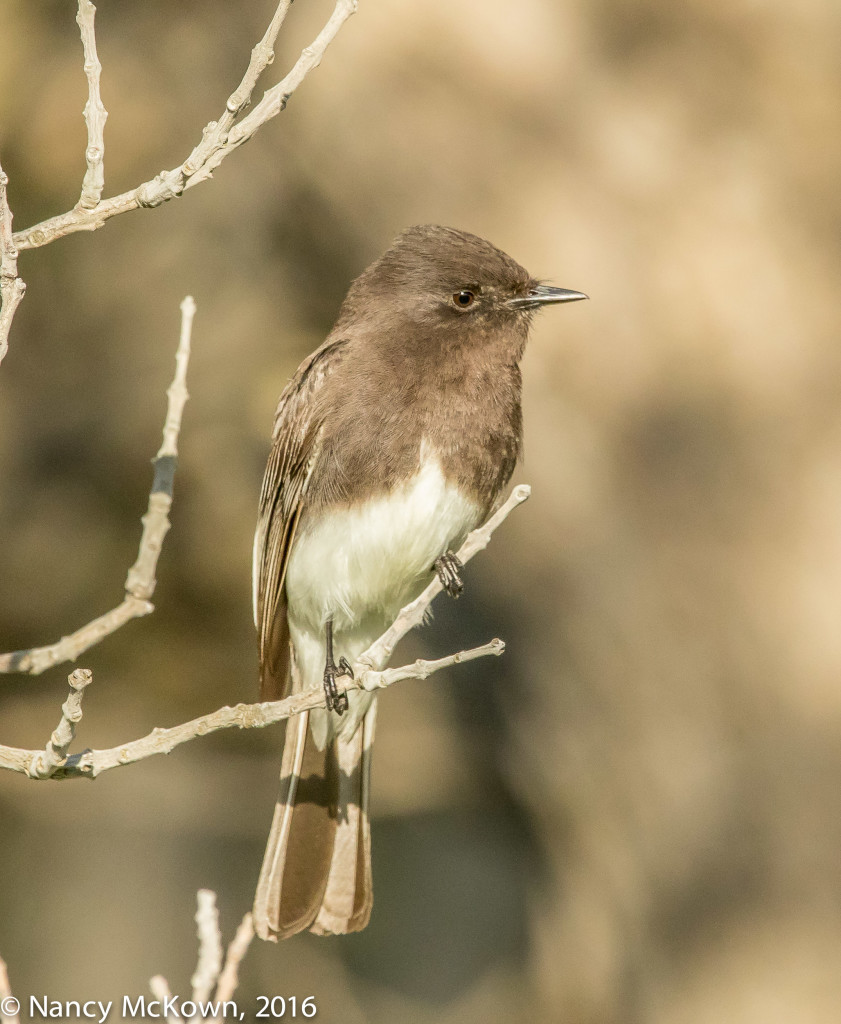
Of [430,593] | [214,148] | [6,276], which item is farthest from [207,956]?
[214,148]

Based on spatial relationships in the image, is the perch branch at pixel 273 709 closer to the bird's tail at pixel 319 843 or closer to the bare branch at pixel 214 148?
the bare branch at pixel 214 148

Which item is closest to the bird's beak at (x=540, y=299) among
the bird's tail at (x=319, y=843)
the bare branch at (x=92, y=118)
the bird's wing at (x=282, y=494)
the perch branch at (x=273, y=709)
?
the bird's wing at (x=282, y=494)

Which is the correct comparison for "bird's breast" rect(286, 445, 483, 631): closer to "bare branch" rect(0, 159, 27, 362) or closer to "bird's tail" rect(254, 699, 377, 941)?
"bird's tail" rect(254, 699, 377, 941)

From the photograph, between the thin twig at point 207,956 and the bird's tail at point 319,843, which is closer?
the thin twig at point 207,956

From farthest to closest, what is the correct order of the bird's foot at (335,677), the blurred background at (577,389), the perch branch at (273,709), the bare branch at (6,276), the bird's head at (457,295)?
the blurred background at (577,389) → the bird's head at (457,295) → the bird's foot at (335,677) → the perch branch at (273,709) → the bare branch at (6,276)

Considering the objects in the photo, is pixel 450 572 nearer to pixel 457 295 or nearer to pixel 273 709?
pixel 457 295

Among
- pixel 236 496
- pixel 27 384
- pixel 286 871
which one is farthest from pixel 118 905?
pixel 286 871

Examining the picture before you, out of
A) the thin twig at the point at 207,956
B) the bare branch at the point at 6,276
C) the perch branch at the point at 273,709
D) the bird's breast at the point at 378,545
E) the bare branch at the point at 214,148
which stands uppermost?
the bird's breast at the point at 378,545

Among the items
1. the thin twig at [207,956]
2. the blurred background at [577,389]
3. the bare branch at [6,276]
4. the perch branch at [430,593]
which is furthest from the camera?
the blurred background at [577,389]
